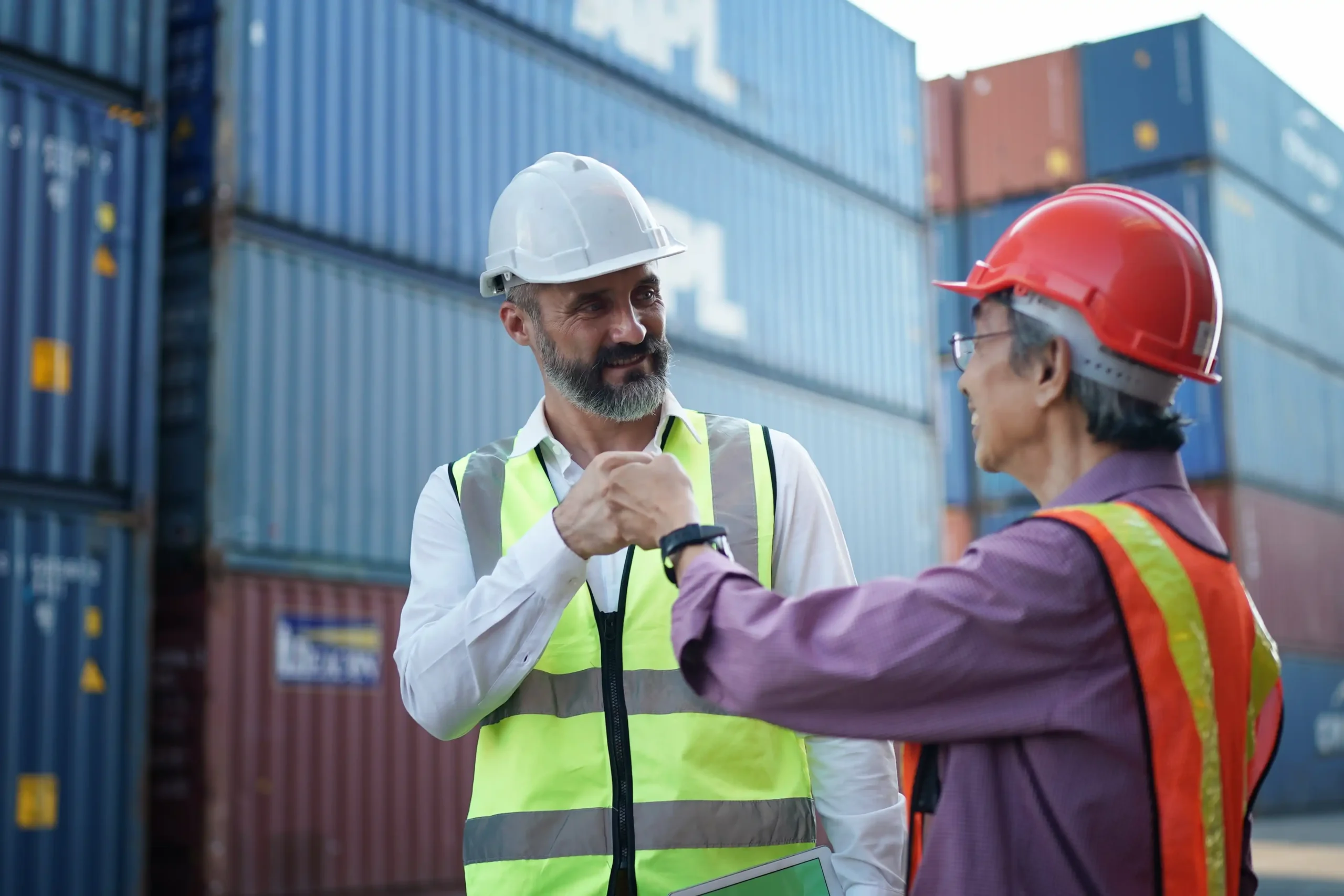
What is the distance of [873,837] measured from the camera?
2459 mm

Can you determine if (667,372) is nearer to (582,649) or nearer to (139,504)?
(582,649)

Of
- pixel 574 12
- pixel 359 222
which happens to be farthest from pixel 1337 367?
pixel 359 222

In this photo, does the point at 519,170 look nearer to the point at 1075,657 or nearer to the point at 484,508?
the point at 484,508

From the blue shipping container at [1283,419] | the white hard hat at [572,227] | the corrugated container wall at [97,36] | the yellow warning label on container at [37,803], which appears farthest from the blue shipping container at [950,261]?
the white hard hat at [572,227]

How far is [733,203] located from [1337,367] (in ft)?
48.0

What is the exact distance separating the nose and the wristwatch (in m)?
0.79

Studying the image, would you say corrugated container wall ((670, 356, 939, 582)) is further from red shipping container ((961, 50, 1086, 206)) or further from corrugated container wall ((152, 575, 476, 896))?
red shipping container ((961, 50, 1086, 206))

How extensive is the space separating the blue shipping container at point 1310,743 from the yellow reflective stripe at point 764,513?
797 inches

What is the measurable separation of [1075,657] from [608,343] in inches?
49.5

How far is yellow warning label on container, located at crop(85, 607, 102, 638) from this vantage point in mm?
8617

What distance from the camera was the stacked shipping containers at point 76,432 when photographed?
8273 millimetres

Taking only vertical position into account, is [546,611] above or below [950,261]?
below

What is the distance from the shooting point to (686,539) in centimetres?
191

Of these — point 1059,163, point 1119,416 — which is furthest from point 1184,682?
point 1059,163
